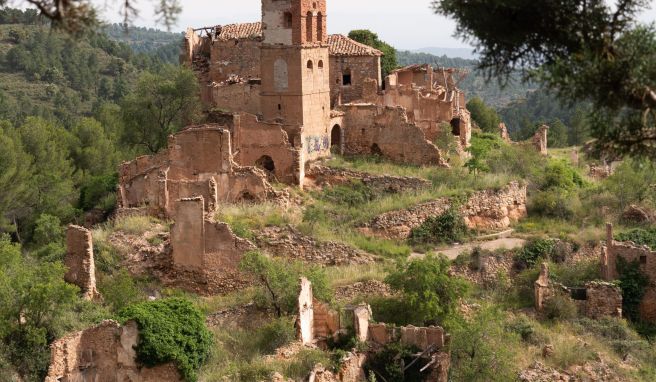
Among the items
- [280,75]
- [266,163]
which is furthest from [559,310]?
[280,75]

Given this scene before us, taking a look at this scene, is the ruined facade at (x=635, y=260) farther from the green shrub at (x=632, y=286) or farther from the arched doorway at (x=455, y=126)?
the arched doorway at (x=455, y=126)

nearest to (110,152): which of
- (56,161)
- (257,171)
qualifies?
(56,161)

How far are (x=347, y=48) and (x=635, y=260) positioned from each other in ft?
42.8

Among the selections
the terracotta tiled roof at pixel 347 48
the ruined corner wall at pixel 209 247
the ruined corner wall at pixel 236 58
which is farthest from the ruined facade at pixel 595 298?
the ruined corner wall at pixel 236 58

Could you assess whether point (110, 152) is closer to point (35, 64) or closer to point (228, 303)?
point (228, 303)

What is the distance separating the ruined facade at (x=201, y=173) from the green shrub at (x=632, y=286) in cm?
872

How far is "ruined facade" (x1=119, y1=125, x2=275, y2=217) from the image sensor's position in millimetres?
27812

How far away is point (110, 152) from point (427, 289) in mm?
25506

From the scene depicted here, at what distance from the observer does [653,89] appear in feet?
34.5

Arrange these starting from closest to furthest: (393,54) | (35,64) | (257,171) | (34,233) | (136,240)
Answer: (136,240) → (257,171) → (34,233) → (393,54) → (35,64)

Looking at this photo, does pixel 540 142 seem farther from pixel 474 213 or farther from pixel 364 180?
pixel 364 180

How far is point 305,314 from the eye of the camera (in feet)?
74.7

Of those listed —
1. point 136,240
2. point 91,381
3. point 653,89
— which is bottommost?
point 91,381

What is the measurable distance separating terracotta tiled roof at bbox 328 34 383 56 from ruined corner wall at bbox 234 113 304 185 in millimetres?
6571
